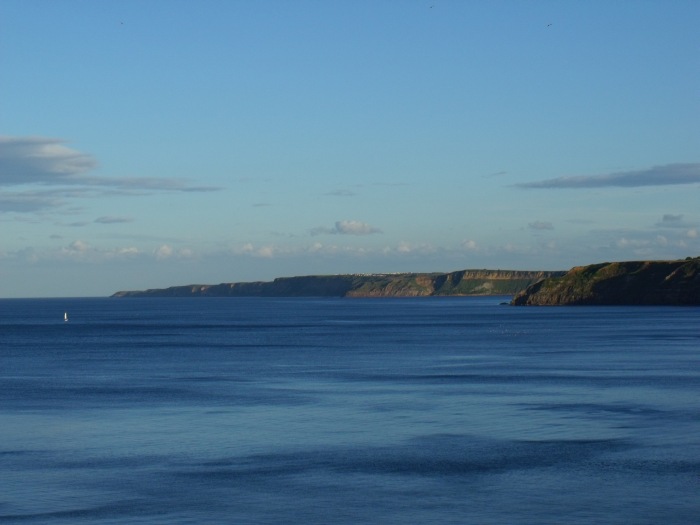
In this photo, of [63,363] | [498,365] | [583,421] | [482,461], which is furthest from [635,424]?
[63,363]

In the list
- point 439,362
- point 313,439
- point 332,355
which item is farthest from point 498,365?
point 313,439

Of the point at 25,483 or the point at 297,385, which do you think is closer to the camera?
the point at 25,483

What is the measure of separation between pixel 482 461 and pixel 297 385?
26187 mm

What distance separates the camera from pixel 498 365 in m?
73.0

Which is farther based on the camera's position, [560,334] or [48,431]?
[560,334]

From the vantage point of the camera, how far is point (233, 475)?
1240 inches

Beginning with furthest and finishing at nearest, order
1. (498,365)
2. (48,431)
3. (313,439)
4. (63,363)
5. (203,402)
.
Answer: (63,363) < (498,365) < (203,402) < (48,431) < (313,439)

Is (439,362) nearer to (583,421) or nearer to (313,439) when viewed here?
(583,421)

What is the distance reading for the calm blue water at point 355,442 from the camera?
27.5 meters

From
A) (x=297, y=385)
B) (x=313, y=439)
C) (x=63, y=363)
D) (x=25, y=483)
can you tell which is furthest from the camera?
(x=63, y=363)

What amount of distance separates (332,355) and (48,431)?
45.4 metres

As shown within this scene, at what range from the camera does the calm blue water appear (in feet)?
90.1

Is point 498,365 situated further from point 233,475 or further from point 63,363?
point 233,475

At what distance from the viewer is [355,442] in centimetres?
3744
